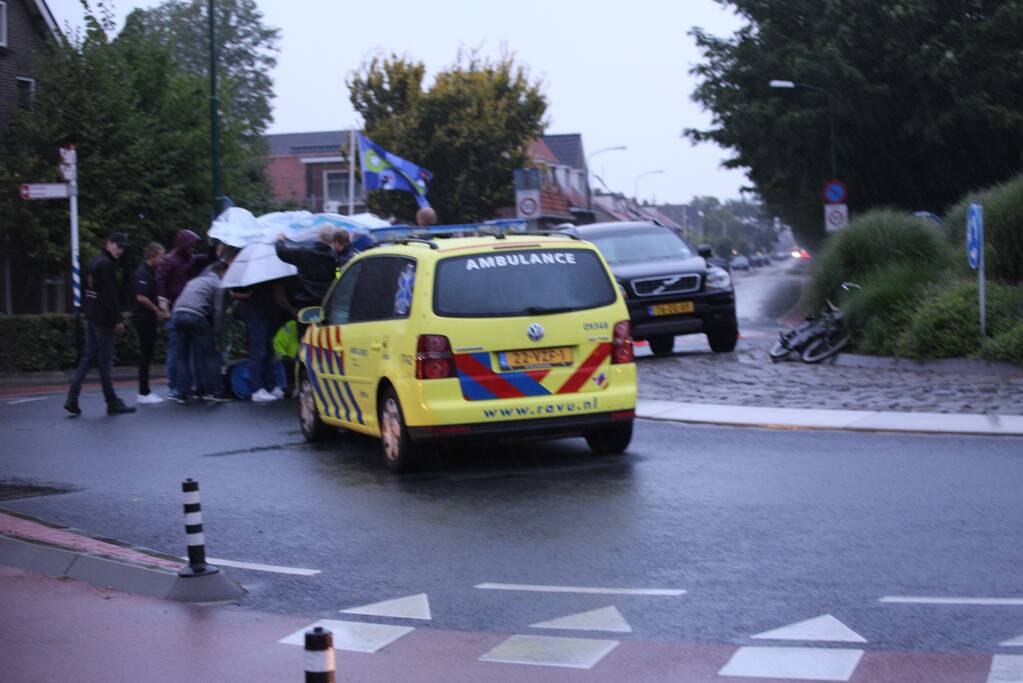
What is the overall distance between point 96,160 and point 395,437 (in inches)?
841

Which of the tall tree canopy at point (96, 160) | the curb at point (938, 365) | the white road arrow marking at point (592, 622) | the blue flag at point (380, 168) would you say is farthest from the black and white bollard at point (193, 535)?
the blue flag at point (380, 168)

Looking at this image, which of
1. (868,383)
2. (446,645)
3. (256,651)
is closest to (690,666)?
(446,645)

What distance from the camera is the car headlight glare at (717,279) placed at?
20703 millimetres

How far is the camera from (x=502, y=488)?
1029cm

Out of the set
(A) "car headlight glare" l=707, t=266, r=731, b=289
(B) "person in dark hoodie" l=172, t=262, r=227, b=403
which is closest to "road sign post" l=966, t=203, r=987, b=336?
(A) "car headlight glare" l=707, t=266, r=731, b=289

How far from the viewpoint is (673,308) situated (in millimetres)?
20391

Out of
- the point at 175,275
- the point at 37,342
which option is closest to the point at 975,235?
the point at 175,275

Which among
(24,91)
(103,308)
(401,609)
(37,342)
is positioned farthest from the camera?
(24,91)

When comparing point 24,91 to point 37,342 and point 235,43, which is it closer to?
point 37,342

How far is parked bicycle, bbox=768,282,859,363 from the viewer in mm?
19406

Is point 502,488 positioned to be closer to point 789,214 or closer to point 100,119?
point 100,119

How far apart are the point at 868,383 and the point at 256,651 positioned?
36.2 ft

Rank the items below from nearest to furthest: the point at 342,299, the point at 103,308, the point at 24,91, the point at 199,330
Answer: the point at 342,299 < the point at 103,308 < the point at 199,330 < the point at 24,91

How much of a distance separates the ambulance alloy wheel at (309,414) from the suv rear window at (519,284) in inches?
110
